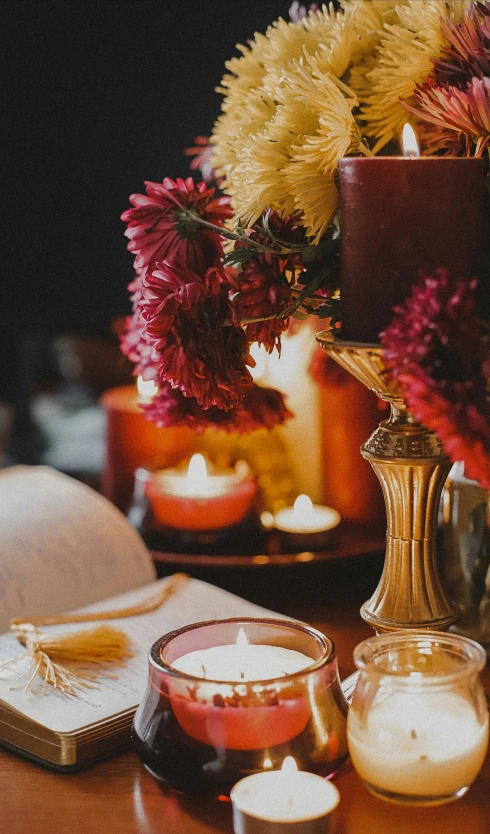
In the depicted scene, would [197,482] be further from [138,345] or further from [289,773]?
[289,773]

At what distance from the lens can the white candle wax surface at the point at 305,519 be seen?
80 centimetres

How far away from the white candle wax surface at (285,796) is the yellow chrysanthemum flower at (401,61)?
354 mm

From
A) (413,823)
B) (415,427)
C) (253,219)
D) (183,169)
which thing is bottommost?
(413,823)

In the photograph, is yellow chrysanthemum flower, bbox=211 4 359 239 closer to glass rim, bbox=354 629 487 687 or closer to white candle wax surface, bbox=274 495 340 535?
glass rim, bbox=354 629 487 687

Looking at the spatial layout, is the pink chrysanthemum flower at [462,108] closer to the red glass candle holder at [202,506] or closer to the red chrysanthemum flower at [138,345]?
the red chrysanthemum flower at [138,345]

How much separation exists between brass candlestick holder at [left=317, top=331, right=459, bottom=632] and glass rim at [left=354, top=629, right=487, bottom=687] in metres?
0.03

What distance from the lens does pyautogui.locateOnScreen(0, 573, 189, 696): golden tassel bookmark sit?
60 cm

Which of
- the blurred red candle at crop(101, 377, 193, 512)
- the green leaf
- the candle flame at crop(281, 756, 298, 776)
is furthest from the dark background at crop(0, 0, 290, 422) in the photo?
the candle flame at crop(281, 756, 298, 776)

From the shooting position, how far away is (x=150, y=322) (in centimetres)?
50

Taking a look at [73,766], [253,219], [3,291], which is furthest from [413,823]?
[3,291]

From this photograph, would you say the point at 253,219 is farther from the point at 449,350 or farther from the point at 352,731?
the point at 352,731

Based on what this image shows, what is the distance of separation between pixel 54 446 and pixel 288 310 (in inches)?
52.1

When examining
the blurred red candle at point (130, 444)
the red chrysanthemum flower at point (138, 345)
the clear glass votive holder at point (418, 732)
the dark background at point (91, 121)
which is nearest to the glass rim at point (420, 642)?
the clear glass votive holder at point (418, 732)

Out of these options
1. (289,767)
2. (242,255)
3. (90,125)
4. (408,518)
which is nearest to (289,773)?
(289,767)
